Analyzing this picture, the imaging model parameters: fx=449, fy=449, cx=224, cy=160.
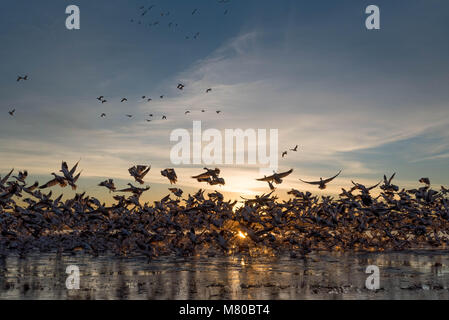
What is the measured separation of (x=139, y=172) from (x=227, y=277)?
825 centimetres

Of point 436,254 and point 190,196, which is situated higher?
point 190,196

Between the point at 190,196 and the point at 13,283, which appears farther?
the point at 190,196

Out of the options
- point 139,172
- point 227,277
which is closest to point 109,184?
point 139,172

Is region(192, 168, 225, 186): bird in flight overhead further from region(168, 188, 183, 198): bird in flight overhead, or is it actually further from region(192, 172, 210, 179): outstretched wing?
region(168, 188, 183, 198): bird in flight overhead

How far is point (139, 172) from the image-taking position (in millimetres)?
26016

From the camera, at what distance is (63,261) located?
120ft

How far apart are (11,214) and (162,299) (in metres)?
15.8

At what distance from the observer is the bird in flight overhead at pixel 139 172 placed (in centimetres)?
2571

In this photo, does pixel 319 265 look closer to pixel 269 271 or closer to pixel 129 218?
pixel 269 271

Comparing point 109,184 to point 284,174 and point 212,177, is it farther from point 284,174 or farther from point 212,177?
point 284,174

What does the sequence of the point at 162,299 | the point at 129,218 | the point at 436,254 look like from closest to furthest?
the point at 162,299 < the point at 129,218 < the point at 436,254

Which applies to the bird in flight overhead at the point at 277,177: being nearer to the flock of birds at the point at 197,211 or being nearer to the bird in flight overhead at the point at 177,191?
the flock of birds at the point at 197,211
